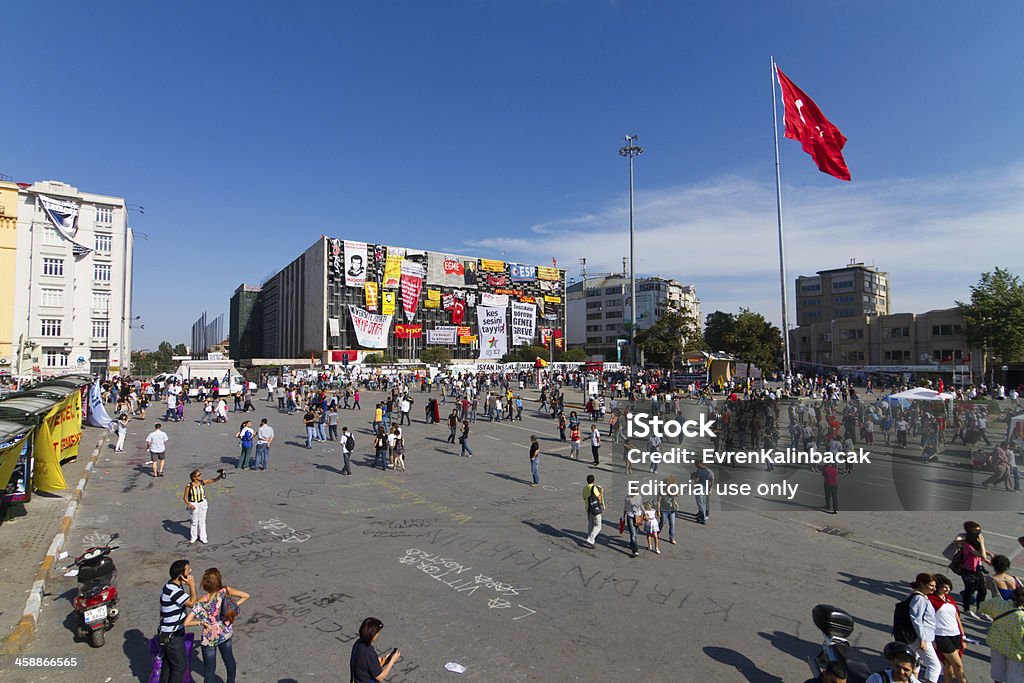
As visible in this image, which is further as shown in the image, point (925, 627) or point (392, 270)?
point (392, 270)

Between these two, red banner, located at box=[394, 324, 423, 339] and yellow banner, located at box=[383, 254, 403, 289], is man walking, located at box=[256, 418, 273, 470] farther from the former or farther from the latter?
red banner, located at box=[394, 324, 423, 339]

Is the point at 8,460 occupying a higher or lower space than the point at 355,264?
lower

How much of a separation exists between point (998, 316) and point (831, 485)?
174 ft

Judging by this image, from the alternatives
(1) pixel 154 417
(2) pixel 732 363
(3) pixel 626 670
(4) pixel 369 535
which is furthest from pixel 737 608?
(2) pixel 732 363

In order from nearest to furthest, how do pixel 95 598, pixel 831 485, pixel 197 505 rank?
1. pixel 95 598
2. pixel 197 505
3. pixel 831 485

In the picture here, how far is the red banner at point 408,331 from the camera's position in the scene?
9963 cm

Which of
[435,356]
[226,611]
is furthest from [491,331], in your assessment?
[226,611]

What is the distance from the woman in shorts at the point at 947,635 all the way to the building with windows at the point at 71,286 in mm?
59703

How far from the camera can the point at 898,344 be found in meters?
72.6

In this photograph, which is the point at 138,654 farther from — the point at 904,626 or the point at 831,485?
the point at 831,485

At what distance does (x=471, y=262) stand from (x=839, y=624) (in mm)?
108538

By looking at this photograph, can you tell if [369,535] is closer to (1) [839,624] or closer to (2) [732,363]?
(1) [839,624]

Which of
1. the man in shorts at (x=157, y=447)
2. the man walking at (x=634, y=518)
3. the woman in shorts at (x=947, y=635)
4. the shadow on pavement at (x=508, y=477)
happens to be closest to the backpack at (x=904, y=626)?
the woman in shorts at (x=947, y=635)

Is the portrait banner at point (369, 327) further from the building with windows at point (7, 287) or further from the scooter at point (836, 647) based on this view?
the scooter at point (836, 647)
